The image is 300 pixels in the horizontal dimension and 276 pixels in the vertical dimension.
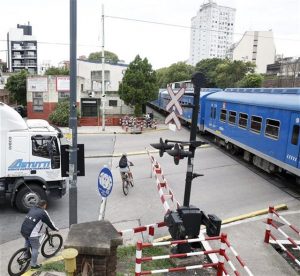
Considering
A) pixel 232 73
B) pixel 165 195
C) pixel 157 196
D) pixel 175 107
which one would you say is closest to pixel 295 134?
pixel 165 195

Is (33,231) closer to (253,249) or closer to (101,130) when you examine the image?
(253,249)

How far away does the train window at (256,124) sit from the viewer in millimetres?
14434

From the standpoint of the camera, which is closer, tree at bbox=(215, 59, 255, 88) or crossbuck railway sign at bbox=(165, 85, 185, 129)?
crossbuck railway sign at bbox=(165, 85, 185, 129)

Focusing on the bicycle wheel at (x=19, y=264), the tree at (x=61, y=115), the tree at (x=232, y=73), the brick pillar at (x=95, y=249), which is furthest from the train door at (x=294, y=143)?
the tree at (x=232, y=73)

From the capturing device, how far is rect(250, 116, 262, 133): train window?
14.4m

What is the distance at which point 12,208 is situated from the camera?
1066 cm

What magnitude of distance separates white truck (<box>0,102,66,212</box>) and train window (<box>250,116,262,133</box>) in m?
8.38

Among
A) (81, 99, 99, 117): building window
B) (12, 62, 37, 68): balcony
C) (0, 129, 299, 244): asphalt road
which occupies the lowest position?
(0, 129, 299, 244): asphalt road

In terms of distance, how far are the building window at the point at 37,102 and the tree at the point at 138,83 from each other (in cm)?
769

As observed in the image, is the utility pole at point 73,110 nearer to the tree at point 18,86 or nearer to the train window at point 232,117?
the train window at point 232,117

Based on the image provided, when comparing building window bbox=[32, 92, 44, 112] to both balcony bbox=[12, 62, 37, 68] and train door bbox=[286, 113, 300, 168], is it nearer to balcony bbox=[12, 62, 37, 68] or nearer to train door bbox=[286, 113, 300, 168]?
train door bbox=[286, 113, 300, 168]

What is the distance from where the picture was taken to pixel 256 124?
48.4 ft

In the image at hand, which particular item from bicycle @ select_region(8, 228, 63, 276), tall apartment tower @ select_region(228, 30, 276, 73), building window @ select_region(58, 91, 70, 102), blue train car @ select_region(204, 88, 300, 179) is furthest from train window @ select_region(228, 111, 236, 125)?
tall apartment tower @ select_region(228, 30, 276, 73)

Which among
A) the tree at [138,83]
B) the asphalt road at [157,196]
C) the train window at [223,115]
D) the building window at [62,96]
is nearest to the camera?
the asphalt road at [157,196]
